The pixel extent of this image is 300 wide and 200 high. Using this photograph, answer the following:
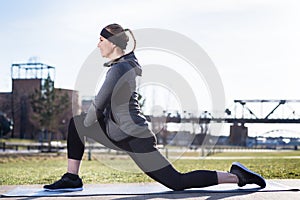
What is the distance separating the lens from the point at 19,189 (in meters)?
5.31

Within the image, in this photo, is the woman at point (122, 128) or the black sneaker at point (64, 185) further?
the black sneaker at point (64, 185)

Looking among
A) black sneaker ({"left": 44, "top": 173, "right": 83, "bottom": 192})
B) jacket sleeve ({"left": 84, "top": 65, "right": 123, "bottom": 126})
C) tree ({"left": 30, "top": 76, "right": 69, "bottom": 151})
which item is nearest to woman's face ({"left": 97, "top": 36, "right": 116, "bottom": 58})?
jacket sleeve ({"left": 84, "top": 65, "right": 123, "bottom": 126})

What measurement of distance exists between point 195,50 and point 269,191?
290cm

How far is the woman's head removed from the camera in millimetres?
4969

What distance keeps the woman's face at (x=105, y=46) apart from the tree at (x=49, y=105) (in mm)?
42642

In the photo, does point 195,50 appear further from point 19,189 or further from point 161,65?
point 19,189

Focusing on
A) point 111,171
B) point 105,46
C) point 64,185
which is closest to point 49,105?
point 111,171

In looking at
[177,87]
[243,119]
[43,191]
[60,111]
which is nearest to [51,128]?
[60,111]

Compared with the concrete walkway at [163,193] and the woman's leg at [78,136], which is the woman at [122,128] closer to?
the woman's leg at [78,136]

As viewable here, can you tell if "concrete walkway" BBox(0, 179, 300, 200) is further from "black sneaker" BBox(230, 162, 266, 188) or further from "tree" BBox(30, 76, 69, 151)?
"tree" BBox(30, 76, 69, 151)

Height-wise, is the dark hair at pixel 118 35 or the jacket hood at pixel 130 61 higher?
the dark hair at pixel 118 35

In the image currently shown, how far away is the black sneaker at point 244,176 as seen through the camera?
507cm

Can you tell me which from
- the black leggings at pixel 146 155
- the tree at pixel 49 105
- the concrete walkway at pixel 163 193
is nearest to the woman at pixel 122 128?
the black leggings at pixel 146 155

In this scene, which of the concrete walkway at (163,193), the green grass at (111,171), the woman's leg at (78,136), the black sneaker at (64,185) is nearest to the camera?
the concrete walkway at (163,193)
